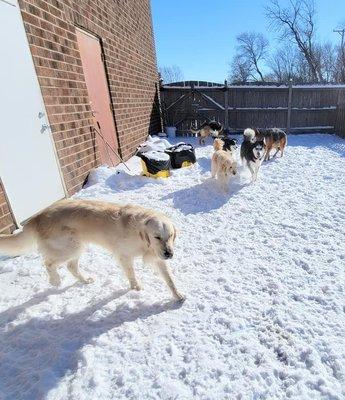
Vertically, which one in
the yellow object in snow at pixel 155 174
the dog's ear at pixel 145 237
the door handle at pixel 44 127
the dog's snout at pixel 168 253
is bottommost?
the yellow object in snow at pixel 155 174

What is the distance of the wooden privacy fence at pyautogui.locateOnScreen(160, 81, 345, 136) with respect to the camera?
44.0 ft

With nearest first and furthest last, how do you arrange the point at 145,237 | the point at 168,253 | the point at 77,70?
the point at 168,253, the point at 145,237, the point at 77,70

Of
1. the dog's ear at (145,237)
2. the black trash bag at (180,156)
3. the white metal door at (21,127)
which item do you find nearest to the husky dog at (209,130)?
the black trash bag at (180,156)

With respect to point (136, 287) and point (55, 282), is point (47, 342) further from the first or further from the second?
point (136, 287)

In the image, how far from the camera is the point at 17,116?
12.7 feet

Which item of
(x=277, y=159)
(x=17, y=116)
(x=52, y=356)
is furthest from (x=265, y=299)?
(x=277, y=159)

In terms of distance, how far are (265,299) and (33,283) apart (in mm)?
2318

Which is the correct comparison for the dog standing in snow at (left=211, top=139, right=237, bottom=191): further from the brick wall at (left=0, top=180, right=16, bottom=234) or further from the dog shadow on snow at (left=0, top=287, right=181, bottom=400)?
the brick wall at (left=0, top=180, right=16, bottom=234)

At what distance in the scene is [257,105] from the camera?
13.7 metres

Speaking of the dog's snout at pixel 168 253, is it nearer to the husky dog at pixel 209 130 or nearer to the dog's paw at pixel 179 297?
the dog's paw at pixel 179 297

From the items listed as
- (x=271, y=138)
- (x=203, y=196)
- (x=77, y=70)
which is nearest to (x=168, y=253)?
(x=203, y=196)

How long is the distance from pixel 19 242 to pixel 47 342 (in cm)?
91

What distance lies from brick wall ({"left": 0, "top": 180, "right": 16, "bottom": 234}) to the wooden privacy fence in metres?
11.4

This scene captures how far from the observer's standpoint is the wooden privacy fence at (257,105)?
13398 millimetres
